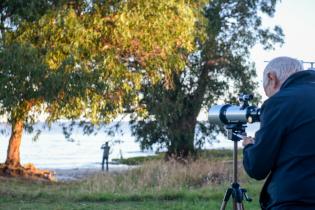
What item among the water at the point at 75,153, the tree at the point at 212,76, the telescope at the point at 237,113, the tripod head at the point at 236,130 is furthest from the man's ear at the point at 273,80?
the tree at the point at 212,76

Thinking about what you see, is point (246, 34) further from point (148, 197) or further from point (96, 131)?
point (148, 197)

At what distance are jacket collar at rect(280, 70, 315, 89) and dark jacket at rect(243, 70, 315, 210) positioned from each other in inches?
1.0

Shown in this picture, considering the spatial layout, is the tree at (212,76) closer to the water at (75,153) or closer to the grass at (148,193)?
the water at (75,153)

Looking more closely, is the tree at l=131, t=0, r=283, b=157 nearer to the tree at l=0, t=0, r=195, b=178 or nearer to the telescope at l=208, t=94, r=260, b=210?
the tree at l=0, t=0, r=195, b=178

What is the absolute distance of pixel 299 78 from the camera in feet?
11.3

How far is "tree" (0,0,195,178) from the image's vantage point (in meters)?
13.9

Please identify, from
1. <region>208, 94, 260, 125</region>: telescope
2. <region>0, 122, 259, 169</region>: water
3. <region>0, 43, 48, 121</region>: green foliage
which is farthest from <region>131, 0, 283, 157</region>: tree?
<region>208, 94, 260, 125</region>: telescope

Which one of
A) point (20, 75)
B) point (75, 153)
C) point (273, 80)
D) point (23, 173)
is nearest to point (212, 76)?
point (23, 173)

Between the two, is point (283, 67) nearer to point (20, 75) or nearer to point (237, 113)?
point (237, 113)

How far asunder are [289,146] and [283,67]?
45 centimetres

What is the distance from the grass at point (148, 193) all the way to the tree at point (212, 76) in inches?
397

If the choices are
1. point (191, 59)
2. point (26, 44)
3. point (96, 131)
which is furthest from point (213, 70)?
point (26, 44)

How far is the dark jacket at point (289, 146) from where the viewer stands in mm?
3305

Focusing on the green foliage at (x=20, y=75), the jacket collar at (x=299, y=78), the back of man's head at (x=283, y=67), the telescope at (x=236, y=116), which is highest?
the green foliage at (x=20, y=75)
